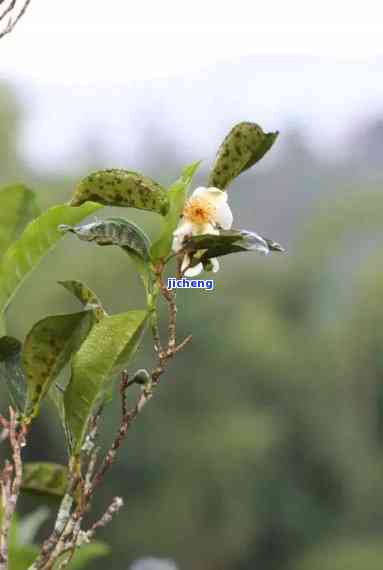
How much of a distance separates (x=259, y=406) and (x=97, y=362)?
13.0 meters

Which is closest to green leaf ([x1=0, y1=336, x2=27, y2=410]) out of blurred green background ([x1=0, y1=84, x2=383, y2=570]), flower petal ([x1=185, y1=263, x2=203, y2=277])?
flower petal ([x1=185, y1=263, x2=203, y2=277])

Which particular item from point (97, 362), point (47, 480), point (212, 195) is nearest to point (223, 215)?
point (212, 195)

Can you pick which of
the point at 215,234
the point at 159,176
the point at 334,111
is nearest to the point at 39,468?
the point at 215,234

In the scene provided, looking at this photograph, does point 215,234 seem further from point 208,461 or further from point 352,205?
point 352,205

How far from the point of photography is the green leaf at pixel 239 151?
0.66 meters

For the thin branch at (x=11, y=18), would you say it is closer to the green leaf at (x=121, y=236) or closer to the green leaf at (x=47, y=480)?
the green leaf at (x=121, y=236)

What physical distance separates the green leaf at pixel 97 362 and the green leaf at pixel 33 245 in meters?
0.07

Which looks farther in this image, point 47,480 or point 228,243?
point 47,480

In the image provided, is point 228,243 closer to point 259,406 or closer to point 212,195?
point 212,195

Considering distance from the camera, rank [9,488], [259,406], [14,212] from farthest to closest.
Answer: [259,406], [14,212], [9,488]

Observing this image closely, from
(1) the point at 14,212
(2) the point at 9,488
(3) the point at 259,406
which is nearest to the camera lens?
(2) the point at 9,488

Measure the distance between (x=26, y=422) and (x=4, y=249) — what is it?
17cm

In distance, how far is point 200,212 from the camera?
0.66 m

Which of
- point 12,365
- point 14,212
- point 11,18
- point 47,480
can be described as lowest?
point 47,480
